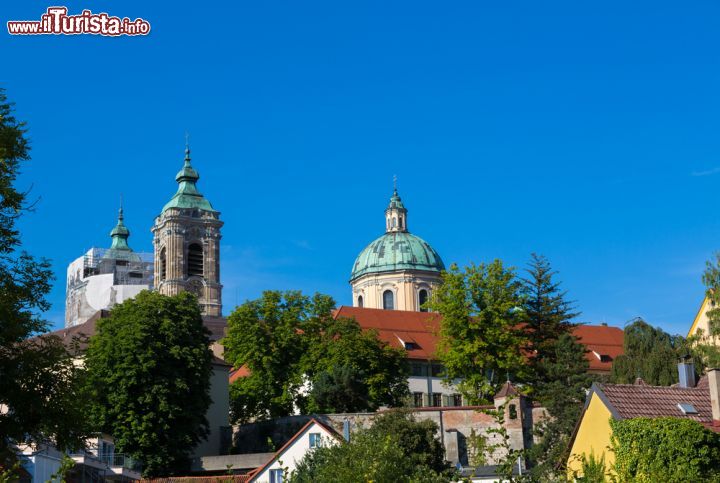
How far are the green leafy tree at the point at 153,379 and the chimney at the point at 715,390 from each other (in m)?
28.5

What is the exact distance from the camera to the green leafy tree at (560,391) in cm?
5016

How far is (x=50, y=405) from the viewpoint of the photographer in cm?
2322

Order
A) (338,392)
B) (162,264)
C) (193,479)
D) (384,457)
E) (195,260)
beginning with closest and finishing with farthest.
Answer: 1. (384,457)
2. (193,479)
3. (338,392)
4. (195,260)
5. (162,264)

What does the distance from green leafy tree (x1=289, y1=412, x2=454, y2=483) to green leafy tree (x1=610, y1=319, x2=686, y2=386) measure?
33.3 ft

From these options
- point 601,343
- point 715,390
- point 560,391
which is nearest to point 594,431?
point 715,390

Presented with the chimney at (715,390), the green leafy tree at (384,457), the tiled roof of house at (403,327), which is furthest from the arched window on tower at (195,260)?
the chimney at (715,390)

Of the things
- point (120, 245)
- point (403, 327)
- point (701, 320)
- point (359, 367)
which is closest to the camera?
point (701, 320)

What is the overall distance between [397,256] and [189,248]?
1170 inches

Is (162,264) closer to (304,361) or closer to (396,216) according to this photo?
(396,216)

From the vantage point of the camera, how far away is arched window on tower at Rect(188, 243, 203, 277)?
123312 millimetres

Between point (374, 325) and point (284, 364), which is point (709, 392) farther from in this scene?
point (374, 325)

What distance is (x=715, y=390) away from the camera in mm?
31062

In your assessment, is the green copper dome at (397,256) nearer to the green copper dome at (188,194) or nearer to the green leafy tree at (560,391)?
the green copper dome at (188,194)

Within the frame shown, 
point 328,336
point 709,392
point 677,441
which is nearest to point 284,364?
point 328,336
